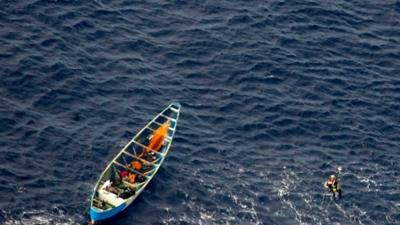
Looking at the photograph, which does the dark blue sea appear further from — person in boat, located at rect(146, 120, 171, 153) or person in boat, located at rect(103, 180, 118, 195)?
person in boat, located at rect(103, 180, 118, 195)

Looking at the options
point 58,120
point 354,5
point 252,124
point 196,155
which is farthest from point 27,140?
point 354,5

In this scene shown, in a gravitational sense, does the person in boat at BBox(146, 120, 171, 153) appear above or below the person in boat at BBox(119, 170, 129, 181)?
above

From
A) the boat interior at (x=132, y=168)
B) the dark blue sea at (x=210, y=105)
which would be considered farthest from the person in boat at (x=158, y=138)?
the dark blue sea at (x=210, y=105)

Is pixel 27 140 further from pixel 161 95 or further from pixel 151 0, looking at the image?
pixel 151 0

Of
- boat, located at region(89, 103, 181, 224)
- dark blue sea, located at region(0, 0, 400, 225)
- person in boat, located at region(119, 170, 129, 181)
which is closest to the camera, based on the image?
boat, located at region(89, 103, 181, 224)

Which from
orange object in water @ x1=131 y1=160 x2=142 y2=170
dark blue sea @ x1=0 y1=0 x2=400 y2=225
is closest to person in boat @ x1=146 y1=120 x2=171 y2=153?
dark blue sea @ x1=0 y1=0 x2=400 y2=225

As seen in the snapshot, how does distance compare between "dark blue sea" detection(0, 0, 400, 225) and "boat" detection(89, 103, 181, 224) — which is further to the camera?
"dark blue sea" detection(0, 0, 400, 225)
